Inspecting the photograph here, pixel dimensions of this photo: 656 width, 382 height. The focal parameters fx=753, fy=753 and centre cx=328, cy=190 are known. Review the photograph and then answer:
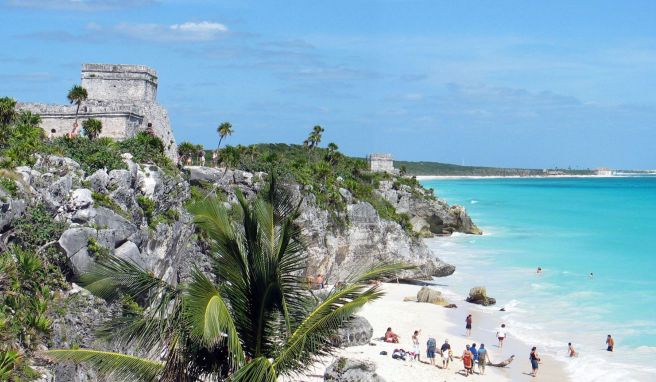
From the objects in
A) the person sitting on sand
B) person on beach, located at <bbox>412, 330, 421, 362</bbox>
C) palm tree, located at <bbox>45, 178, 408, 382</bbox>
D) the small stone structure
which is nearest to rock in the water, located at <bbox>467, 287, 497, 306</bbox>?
the person sitting on sand

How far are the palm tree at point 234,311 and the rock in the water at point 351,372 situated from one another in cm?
765

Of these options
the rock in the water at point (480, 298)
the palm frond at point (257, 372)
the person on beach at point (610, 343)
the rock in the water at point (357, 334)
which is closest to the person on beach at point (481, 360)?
the rock in the water at point (357, 334)

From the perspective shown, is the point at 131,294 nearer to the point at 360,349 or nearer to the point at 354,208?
the point at 360,349

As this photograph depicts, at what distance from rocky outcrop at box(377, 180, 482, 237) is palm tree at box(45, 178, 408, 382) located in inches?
1793

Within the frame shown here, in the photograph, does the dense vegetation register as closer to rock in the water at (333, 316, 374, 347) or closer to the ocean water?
the ocean water

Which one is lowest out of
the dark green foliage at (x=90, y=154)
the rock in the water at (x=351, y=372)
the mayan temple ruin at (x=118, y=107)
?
the rock in the water at (x=351, y=372)

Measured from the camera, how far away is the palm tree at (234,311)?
8109 millimetres

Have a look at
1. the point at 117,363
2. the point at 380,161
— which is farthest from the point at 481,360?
the point at 380,161

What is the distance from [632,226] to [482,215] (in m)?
14.8

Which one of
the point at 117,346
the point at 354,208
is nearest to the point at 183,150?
the point at 354,208

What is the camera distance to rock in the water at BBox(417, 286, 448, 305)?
2939 cm

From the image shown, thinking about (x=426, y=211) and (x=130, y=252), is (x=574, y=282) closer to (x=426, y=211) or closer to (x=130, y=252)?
(x=426, y=211)

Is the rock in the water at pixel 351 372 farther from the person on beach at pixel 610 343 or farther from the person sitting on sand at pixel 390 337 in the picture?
the person on beach at pixel 610 343

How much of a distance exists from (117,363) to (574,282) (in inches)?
1282
